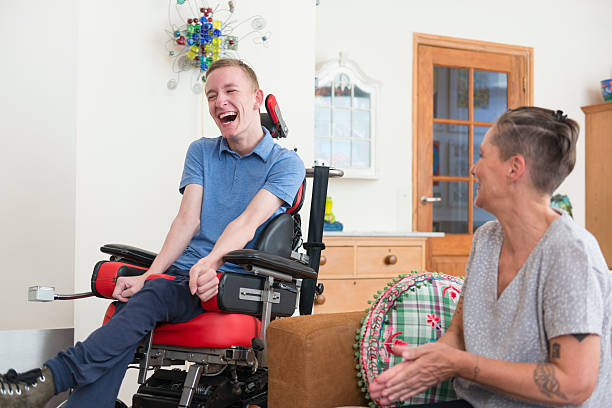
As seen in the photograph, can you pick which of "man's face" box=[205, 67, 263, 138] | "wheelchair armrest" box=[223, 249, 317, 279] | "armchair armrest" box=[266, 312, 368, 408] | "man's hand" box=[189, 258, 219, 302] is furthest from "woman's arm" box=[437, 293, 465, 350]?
"man's face" box=[205, 67, 263, 138]

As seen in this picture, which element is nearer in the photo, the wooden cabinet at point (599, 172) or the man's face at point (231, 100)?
the man's face at point (231, 100)

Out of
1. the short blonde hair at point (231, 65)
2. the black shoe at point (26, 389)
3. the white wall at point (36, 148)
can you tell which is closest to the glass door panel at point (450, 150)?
the white wall at point (36, 148)

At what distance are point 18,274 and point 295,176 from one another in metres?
1.54

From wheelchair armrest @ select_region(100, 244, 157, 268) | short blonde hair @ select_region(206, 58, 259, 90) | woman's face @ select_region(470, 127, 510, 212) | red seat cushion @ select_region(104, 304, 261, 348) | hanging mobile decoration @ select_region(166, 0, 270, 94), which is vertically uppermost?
hanging mobile decoration @ select_region(166, 0, 270, 94)

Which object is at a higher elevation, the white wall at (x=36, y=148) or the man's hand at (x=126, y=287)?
the white wall at (x=36, y=148)

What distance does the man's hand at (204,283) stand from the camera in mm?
1662

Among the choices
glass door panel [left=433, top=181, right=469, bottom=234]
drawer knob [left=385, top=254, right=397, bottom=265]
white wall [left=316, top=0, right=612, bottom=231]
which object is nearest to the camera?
drawer knob [left=385, top=254, right=397, bottom=265]

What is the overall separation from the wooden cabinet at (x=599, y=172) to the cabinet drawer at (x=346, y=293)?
2.14m

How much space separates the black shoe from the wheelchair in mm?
306

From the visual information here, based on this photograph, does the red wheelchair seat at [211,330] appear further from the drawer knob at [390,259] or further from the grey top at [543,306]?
the drawer knob at [390,259]

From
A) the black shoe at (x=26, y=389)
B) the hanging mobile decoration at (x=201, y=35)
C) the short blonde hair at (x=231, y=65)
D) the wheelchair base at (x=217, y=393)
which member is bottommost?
the wheelchair base at (x=217, y=393)

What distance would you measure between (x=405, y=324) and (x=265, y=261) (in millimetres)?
410

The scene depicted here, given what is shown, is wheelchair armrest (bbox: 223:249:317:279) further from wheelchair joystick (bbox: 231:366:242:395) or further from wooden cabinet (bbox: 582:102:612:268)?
wooden cabinet (bbox: 582:102:612:268)

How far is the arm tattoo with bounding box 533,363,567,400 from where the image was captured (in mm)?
1030
